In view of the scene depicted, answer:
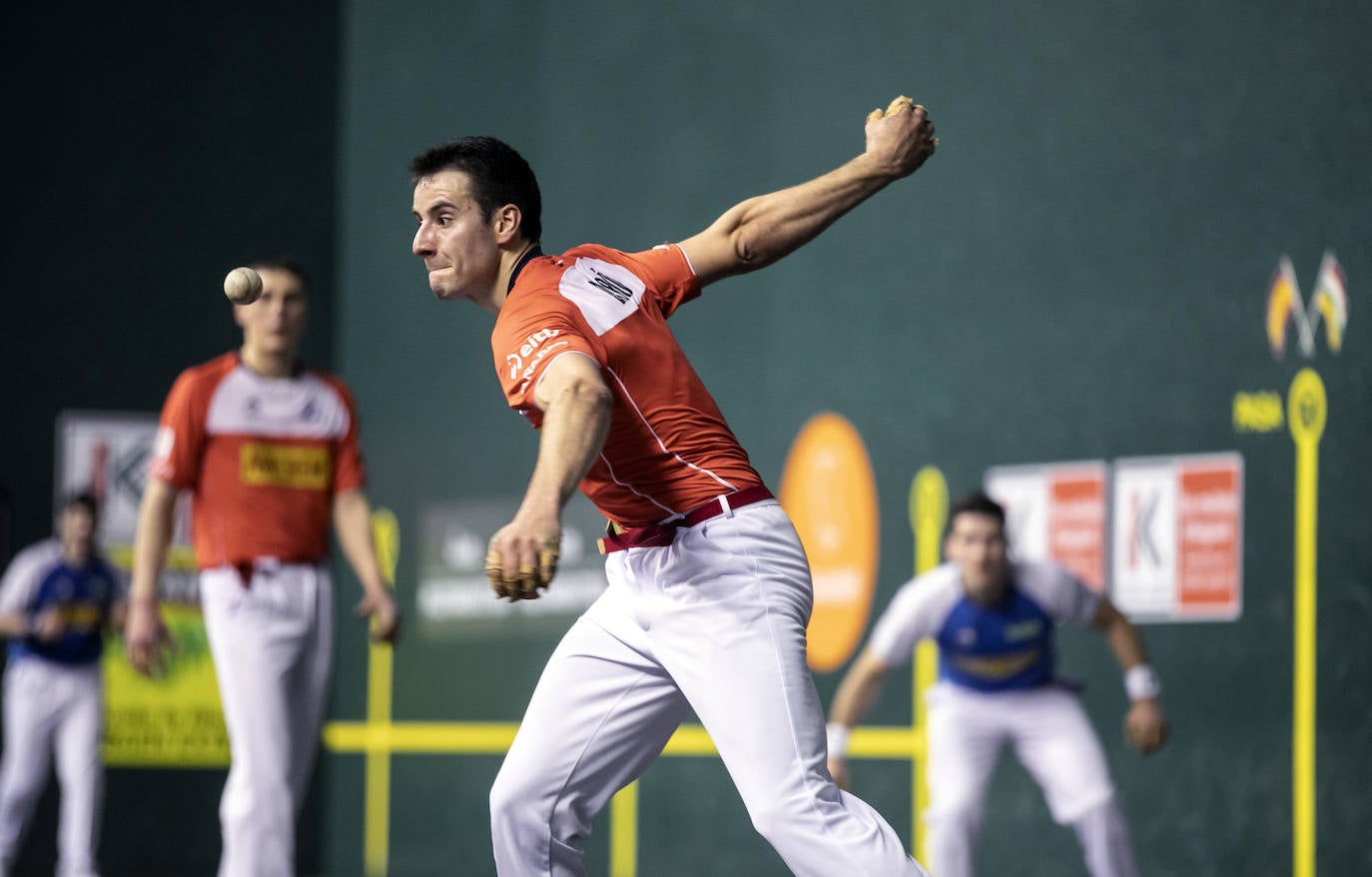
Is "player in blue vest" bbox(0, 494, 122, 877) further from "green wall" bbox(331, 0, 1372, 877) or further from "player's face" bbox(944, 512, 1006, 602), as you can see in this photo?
"player's face" bbox(944, 512, 1006, 602)

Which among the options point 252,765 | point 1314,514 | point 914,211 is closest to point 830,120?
point 914,211

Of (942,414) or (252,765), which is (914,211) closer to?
(942,414)

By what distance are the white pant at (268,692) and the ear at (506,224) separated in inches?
62.0

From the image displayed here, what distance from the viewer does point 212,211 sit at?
25.3ft

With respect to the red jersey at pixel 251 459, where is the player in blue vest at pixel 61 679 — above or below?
below

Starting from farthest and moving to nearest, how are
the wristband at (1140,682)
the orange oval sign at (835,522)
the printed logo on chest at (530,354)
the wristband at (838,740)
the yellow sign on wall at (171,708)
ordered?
the yellow sign on wall at (171,708) → the orange oval sign at (835,522) → the wristband at (1140,682) → the wristband at (838,740) → the printed logo on chest at (530,354)

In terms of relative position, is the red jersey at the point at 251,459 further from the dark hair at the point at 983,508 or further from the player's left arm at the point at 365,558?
the dark hair at the point at 983,508

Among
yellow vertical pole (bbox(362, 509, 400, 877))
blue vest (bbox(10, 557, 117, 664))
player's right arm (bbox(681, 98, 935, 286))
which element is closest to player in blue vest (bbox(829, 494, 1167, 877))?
player's right arm (bbox(681, 98, 935, 286))

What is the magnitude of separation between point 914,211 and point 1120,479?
3.82 ft

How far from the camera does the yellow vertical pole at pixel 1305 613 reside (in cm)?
480

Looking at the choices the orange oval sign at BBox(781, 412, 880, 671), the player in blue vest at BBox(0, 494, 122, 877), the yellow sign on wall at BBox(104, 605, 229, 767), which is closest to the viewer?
the orange oval sign at BBox(781, 412, 880, 671)

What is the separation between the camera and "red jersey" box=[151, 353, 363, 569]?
4.10 metres

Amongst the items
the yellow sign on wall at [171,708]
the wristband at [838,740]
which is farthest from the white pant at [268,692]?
the yellow sign on wall at [171,708]

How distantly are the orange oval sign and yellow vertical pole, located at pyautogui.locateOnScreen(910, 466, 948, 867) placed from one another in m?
0.19
